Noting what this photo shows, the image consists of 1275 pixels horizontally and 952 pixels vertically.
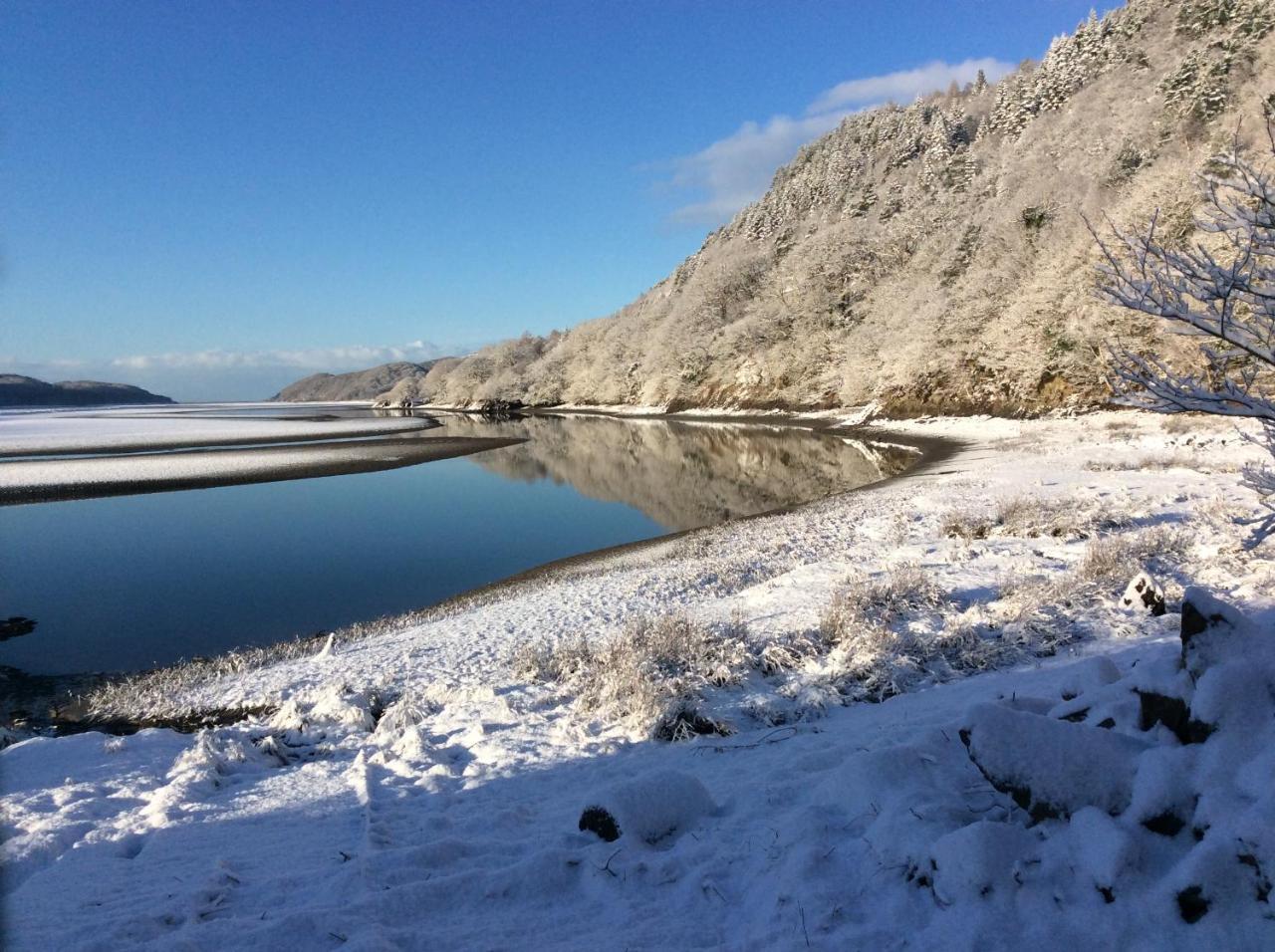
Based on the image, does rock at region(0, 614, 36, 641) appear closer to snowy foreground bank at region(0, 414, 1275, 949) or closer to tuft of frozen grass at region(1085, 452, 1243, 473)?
snowy foreground bank at region(0, 414, 1275, 949)

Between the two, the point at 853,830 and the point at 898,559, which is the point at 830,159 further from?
the point at 853,830

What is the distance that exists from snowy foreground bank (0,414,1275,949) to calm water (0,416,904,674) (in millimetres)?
4928

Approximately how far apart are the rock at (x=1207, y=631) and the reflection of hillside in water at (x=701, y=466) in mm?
18650

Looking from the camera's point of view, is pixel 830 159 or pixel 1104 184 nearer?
pixel 1104 184

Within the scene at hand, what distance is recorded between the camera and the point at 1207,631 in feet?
12.3

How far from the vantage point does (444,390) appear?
13562 centimetres

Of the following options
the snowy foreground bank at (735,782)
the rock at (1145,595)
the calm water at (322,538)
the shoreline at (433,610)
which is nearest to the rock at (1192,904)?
the snowy foreground bank at (735,782)

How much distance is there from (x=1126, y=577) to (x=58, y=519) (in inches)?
1333

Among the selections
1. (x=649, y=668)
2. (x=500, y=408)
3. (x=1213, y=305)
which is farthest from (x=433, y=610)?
(x=500, y=408)

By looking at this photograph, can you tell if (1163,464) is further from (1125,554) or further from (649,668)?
(649,668)

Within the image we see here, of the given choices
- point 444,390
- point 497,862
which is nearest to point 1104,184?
point 497,862

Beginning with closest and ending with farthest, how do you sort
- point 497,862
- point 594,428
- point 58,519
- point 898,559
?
point 497,862 < point 898,559 < point 58,519 < point 594,428

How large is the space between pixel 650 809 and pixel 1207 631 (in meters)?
3.65

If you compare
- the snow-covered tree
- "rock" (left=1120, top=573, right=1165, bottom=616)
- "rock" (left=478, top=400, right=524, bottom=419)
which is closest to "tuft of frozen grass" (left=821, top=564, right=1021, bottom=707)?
"rock" (left=1120, top=573, right=1165, bottom=616)
